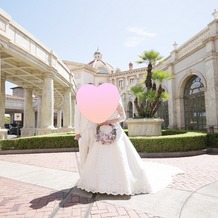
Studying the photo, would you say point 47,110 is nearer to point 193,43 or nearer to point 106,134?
point 106,134

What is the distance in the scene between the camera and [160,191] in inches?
150

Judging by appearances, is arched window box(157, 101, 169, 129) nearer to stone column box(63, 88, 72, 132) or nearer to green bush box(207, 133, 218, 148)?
stone column box(63, 88, 72, 132)

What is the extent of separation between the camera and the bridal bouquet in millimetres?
3785

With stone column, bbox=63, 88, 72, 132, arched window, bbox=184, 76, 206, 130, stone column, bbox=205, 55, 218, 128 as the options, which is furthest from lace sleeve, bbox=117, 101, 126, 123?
stone column, bbox=63, 88, 72, 132

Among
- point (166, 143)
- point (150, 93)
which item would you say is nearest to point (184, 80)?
point (150, 93)

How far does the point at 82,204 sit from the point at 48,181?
5.81 feet

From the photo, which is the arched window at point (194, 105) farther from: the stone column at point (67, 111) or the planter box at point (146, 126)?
the stone column at point (67, 111)

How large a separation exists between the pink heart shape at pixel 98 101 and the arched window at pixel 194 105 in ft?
50.8

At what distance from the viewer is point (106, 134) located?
150 inches

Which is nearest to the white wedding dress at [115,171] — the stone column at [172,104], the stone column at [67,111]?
the stone column at [172,104]

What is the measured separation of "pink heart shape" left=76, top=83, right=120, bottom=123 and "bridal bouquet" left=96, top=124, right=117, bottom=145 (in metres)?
0.25

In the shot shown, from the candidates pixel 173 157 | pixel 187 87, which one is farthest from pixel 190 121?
pixel 173 157

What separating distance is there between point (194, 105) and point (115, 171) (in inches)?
649

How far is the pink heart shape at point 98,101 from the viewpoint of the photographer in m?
3.64
